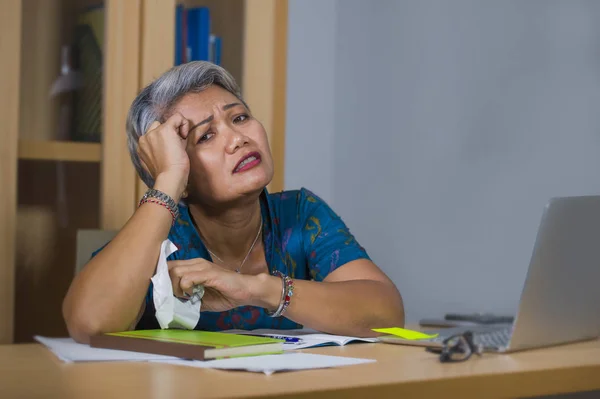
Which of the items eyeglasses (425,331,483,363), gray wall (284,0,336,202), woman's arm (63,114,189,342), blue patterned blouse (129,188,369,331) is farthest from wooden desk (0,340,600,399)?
Result: gray wall (284,0,336,202)

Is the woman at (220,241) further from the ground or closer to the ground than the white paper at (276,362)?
further from the ground

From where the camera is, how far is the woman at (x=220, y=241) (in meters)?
1.37

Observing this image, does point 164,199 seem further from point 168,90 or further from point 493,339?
point 493,339

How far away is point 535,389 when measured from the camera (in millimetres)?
994

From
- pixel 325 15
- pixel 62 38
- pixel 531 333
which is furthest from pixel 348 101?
pixel 531 333

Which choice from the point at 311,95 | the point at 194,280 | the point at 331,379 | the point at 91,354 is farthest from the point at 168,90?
the point at 311,95

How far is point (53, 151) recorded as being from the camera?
2049 mm

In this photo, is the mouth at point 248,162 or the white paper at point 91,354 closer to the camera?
the white paper at point 91,354

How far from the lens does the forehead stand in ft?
5.50

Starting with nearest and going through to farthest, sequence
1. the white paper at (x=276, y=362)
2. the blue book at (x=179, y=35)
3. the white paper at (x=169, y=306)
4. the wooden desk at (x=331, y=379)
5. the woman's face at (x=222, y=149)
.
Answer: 1. the wooden desk at (x=331, y=379)
2. the white paper at (x=276, y=362)
3. the white paper at (x=169, y=306)
4. the woman's face at (x=222, y=149)
5. the blue book at (x=179, y=35)

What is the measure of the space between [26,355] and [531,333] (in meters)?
0.71

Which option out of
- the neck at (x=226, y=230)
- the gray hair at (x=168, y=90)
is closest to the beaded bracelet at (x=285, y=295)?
the neck at (x=226, y=230)

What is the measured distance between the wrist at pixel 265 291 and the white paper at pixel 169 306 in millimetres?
91

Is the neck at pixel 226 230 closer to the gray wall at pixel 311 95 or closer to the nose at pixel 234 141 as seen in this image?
the nose at pixel 234 141
